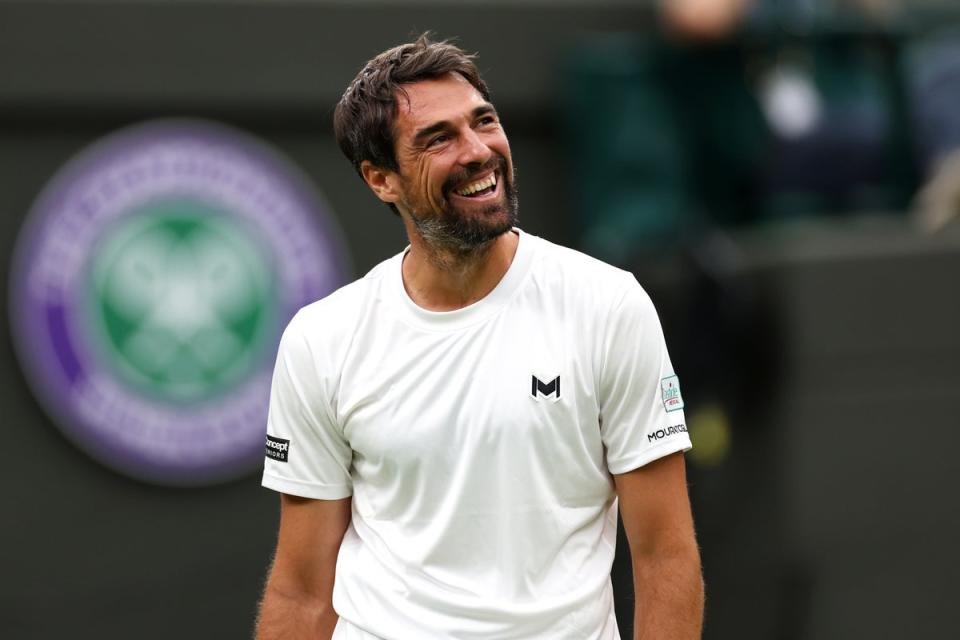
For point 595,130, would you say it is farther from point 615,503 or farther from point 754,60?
point 615,503

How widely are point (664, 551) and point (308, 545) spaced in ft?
2.61

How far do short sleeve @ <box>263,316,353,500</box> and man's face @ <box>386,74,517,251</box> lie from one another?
0.40 metres

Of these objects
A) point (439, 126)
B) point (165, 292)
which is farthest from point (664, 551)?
point (165, 292)

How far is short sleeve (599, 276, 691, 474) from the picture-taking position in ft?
10.8

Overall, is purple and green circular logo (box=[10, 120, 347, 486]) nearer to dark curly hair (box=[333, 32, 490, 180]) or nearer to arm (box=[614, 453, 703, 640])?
dark curly hair (box=[333, 32, 490, 180])

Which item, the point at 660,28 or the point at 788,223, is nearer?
the point at 788,223

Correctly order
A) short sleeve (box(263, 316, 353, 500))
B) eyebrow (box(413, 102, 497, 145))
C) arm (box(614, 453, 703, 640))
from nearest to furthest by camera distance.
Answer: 1. arm (box(614, 453, 703, 640))
2. eyebrow (box(413, 102, 497, 145))
3. short sleeve (box(263, 316, 353, 500))

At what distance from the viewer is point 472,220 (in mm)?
3363

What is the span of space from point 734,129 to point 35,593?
324cm

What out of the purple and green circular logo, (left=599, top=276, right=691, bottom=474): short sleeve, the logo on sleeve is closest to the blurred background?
the purple and green circular logo

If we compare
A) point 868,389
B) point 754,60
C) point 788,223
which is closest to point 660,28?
point 754,60

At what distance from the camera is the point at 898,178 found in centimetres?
660

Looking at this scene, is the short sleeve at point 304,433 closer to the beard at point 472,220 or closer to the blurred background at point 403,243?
the beard at point 472,220

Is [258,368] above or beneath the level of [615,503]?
above
